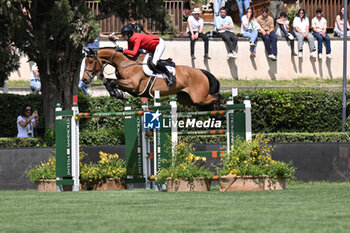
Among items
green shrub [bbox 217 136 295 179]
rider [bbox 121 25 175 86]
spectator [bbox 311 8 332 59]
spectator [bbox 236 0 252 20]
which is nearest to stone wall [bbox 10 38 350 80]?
spectator [bbox 311 8 332 59]

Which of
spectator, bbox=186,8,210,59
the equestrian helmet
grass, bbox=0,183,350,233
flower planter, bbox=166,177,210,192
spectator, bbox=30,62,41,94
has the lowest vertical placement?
flower planter, bbox=166,177,210,192

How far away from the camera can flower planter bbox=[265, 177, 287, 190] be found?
1227 centimetres

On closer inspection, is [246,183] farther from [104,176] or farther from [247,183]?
[104,176]

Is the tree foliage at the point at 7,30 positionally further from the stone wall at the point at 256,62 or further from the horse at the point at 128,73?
the stone wall at the point at 256,62

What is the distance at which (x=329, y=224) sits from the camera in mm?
7285

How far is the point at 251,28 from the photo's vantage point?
28078mm

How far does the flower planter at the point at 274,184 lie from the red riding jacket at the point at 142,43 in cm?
753

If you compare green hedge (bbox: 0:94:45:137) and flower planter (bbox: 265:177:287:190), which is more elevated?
green hedge (bbox: 0:94:45:137)

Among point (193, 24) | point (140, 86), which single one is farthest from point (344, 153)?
point (193, 24)

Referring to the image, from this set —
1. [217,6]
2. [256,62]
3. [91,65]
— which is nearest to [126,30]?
[91,65]

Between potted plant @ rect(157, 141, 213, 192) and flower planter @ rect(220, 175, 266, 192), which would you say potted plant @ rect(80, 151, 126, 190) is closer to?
potted plant @ rect(157, 141, 213, 192)

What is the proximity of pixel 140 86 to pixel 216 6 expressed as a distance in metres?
10.4

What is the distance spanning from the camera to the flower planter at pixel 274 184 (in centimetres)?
1227

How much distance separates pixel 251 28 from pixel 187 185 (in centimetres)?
1624
